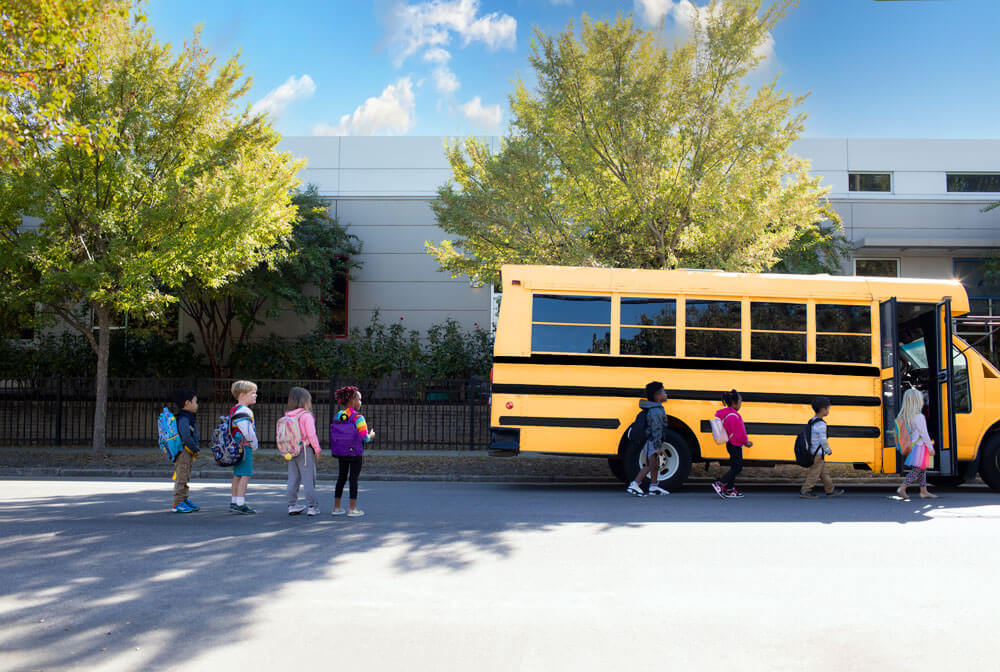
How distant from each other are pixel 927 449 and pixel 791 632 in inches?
256

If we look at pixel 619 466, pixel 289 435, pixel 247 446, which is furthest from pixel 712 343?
pixel 247 446

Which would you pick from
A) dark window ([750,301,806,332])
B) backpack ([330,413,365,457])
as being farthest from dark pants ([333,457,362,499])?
dark window ([750,301,806,332])

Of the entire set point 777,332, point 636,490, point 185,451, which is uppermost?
point 777,332

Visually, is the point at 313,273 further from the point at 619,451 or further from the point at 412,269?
the point at 619,451

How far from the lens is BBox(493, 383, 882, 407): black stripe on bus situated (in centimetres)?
1051

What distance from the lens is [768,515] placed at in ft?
28.7

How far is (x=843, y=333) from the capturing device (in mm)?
10680

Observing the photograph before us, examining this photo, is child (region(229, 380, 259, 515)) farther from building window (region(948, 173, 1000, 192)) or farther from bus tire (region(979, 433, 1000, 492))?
building window (region(948, 173, 1000, 192))

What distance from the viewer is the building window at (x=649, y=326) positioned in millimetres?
10602

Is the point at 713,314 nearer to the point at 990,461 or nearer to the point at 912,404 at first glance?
the point at 912,404

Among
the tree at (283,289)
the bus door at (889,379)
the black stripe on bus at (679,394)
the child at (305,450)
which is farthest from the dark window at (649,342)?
the tree at (283,289)

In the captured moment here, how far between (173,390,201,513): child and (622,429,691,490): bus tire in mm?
5744

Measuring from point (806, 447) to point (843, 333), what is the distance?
1.93 metres

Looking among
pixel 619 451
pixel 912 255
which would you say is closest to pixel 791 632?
pixel 619 451
